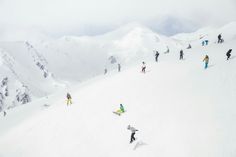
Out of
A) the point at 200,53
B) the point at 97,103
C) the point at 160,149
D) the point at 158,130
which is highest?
the point at 200,53

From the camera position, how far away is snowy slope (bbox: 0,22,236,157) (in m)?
30.6

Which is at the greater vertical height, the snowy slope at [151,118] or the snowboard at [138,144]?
the snowy slope at [151,118]

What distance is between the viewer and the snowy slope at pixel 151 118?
30.6m

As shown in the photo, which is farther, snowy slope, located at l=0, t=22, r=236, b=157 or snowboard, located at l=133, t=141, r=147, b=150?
snowboard, located at l=133, t=141, r=147, b=150

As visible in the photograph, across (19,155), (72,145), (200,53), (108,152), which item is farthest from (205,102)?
(200,53)

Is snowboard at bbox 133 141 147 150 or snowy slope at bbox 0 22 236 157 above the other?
snowy slope at bbox 0 22 236 157

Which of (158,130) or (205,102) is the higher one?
(205,102)

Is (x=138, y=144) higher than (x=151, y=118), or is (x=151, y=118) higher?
(x=151, y=118)

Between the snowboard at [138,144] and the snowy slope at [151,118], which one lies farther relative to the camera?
the snowboard at [138,144]

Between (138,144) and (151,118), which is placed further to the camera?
(151,118)

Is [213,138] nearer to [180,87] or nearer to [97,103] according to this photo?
[180,87]

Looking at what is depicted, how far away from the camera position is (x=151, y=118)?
1506 inches

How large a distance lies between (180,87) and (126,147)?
45.7ft

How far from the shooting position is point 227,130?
→ 2912cm
